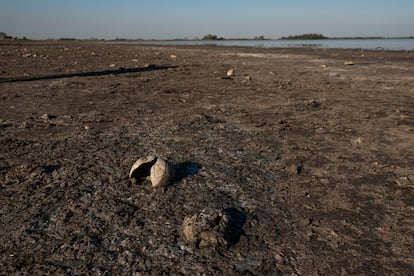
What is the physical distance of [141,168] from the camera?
382cm

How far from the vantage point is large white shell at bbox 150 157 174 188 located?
3.66 metres

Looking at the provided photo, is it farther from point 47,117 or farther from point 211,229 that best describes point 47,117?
point 211,229

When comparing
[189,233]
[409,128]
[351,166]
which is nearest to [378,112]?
[409,128]

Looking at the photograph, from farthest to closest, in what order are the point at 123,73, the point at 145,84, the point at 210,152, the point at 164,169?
the point at 123,73 → the point at 145,84 → the point at 210,152 → the point at 164,169

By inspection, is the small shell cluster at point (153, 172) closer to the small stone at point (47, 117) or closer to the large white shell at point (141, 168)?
the large white shell at point (141, 168)

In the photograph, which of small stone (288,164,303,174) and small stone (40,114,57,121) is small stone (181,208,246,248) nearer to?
small stone (288,164,303,174)

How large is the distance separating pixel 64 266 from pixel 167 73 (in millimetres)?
11534

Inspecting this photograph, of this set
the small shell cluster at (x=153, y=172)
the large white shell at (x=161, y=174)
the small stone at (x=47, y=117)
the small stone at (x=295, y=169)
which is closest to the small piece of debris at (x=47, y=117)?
the small stone at (x=47, y=117)

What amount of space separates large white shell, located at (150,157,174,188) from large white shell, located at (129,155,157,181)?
0.36ft

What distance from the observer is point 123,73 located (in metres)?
13.3

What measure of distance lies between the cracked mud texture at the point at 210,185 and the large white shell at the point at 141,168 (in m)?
0.10

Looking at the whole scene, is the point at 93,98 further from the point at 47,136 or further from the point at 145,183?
the point at 145,183

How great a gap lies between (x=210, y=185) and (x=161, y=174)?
54 cm

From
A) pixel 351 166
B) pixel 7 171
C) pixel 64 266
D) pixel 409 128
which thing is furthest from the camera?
pixel 409 128
